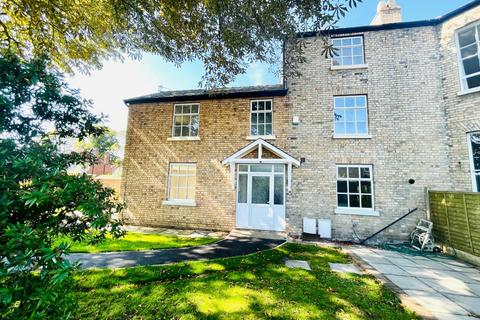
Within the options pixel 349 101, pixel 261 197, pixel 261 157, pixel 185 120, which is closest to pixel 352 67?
pixel 349 101

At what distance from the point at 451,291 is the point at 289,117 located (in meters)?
7.80

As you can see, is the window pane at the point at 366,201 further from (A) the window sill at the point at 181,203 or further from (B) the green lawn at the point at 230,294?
(A) the window sill at the point at 181,203

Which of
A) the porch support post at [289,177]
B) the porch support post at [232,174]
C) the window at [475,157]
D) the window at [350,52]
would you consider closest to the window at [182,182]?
the porch support post at [232,174]

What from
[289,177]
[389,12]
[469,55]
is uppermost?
[389,12]

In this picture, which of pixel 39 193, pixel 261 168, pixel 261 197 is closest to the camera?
pixel 39 193

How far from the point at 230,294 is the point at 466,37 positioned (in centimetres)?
1282

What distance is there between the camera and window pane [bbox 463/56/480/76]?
8148mm

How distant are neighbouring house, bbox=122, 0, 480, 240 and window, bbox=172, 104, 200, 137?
0.06 metres

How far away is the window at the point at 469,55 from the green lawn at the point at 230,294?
8976 mm

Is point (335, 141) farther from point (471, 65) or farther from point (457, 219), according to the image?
point (471, 65)

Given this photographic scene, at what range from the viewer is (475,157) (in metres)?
7.96

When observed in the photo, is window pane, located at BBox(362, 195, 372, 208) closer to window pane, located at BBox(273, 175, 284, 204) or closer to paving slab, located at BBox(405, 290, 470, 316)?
window pane, located at BBox(273, 175, 284, 204)

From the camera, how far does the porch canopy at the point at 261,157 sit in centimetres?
952

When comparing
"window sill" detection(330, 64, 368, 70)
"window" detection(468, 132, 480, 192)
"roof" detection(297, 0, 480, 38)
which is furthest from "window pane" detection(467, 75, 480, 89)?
"window sill" detection(330, 64, 368, 70)
